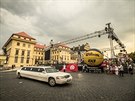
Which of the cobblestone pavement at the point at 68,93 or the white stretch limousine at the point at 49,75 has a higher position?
the white stretch limousine at the point at 49,75

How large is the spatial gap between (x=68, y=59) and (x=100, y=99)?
233 feet

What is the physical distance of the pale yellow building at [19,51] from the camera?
144ft

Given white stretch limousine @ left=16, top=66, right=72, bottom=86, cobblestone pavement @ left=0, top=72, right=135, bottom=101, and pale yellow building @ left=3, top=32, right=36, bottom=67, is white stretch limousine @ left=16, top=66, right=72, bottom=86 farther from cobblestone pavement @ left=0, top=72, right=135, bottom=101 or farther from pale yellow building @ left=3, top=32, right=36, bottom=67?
pale yellow building @ left=3, top=32, right=36, bottom=67

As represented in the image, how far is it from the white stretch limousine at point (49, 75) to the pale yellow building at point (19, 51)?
36939mm

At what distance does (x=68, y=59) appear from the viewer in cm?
7644

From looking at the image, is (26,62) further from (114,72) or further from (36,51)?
(114,72)

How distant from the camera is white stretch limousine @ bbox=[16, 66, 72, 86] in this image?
8.82 metres

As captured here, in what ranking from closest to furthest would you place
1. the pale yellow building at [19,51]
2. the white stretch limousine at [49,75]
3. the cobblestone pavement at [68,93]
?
the cobblestone pavement at [68,93], the white stretch limousine at [49,75], the pale yellow building at [19,51]

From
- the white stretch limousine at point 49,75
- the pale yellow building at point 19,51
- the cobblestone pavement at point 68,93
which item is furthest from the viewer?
the pale yellow building at point 19,51

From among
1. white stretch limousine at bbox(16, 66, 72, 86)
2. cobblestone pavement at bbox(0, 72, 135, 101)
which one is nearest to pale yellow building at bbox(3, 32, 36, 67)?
white stretch limousine at bbox(16, 66, 72, 86)

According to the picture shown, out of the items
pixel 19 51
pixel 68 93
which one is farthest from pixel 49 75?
pixel 19 51

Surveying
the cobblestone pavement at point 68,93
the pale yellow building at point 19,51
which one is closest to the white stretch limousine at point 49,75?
the cobblestone pavement at point 68,93

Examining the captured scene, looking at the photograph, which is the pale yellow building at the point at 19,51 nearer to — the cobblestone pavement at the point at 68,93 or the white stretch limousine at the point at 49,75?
the white stretch limousine at the point at 49,75

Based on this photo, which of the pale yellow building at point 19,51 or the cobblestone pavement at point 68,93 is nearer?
the cobblestone pavement at point 68,93
